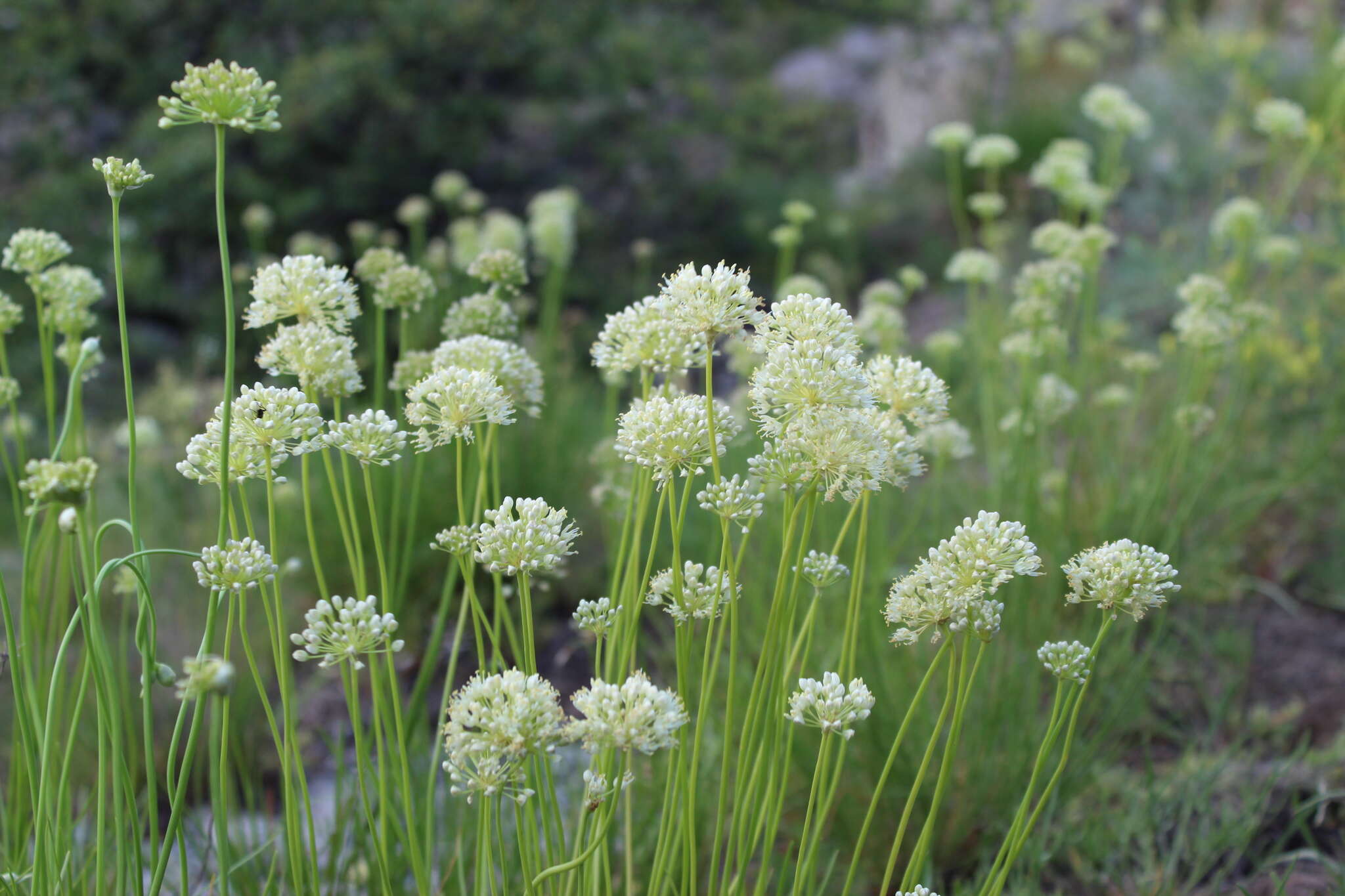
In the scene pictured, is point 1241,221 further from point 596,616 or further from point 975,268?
point 596,616

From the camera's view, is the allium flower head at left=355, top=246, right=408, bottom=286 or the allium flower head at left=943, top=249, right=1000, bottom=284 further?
the allium flower head at left=943, top=249, right=1000, bottom=284

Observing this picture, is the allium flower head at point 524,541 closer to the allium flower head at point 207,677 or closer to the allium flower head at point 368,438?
the allium flower head at point 368,438

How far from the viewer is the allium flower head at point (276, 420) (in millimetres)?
1335

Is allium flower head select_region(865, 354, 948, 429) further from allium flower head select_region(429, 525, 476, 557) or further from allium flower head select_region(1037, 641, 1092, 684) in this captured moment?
allium flower head select_region(429, 525, 476, 557)

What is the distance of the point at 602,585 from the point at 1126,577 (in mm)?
2582

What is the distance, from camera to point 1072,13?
1128cm

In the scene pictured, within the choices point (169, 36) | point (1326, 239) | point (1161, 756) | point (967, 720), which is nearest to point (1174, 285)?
point (1326, 239)

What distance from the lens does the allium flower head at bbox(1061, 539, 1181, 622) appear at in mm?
1301

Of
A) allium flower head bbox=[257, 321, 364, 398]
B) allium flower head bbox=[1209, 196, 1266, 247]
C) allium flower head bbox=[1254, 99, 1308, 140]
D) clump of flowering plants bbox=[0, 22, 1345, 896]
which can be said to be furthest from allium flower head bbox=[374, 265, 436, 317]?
allium flower head bbox=[1254, 99, 1308, 140]

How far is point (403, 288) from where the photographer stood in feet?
6.39

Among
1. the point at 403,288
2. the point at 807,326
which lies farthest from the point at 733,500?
the point at 403,288

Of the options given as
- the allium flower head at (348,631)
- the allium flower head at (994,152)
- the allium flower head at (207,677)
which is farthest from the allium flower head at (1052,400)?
the allium flower head at (207,677)

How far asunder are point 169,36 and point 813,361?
19.9 feet

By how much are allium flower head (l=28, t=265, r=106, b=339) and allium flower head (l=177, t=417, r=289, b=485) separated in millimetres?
721
